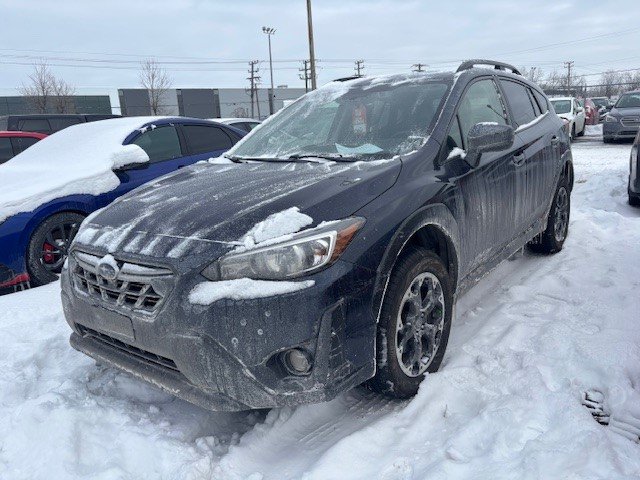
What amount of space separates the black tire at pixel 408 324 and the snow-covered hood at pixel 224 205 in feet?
1.39

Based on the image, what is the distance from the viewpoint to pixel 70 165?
5.28 m

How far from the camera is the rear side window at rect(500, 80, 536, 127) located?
4.04 meters

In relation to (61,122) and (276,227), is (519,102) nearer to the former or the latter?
(276,227)

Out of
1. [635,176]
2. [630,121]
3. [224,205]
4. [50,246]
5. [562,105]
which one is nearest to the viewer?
[224,205]

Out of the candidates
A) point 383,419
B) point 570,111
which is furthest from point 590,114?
point 383,419

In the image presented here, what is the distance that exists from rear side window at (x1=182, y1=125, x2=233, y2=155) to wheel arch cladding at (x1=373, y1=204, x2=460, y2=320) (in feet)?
12.9

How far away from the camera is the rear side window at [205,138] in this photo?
6082 millimetres

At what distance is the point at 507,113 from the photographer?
3.92 metres

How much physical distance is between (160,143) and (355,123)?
10.6ft

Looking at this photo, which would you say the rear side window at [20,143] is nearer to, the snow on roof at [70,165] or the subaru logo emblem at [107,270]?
the snow on roof at [70,165]

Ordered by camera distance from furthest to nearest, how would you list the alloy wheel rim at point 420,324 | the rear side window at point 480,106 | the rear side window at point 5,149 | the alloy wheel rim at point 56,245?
the rear side window at point 5,149 < the alloy wheel rim at point 56,245 < the rear side window at point 480,106 < the alloy wheel rim at point 420,324

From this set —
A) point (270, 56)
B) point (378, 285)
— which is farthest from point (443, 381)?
point (270, 56)

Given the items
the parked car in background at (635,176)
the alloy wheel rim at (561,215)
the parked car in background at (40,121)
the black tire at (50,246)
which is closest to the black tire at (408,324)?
the alloy wheel rim at (561,215)

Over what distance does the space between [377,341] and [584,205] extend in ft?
19.9
